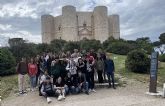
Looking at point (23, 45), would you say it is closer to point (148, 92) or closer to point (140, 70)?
point (140, 70)

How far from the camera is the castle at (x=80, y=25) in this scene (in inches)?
3494

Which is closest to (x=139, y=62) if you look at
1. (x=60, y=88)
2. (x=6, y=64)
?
(x=60, y=88)

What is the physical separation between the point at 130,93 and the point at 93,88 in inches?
70.3

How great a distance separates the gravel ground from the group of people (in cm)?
40

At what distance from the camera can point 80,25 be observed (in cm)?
9225

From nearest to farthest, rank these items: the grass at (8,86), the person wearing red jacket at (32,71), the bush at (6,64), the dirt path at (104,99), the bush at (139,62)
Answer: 1. the dirt path at (104,99)
2. the person wearing red jacket at (32,71)
3. the grass at (8,86)
4. the bush at (139,62)
5. the bush at (6,64)

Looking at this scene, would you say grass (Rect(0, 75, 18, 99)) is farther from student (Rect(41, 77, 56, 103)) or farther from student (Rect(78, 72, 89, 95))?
student (Rect(78, 72, 89, 95))

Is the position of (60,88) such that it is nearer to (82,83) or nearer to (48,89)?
(48,89)

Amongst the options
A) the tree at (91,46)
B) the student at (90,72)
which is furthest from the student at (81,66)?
the tree at (91,46)

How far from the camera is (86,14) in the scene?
93812 mm

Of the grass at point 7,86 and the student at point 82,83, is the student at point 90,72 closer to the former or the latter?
the student at point 82,83

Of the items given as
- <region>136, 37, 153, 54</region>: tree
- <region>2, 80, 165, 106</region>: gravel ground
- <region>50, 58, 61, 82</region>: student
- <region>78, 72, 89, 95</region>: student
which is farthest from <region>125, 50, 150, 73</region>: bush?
<region>136, 37, 153, 54</region>: tree

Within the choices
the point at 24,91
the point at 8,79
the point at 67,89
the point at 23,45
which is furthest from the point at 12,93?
the point at 23,45

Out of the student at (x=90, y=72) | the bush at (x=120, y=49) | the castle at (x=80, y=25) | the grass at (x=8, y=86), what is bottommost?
the grass at (x=8, y=86)
